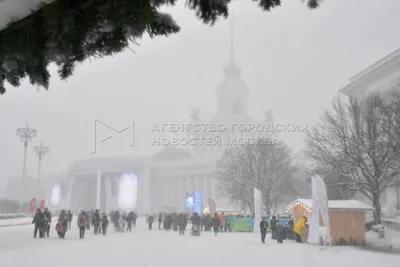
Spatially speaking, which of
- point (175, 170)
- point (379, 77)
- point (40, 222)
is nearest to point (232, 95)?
point (175, 170)

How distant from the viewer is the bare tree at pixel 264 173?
51312mm

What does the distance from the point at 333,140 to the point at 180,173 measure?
278ft

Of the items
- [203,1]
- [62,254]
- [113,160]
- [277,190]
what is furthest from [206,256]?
[113,160]

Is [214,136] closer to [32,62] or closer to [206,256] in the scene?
[206,256]

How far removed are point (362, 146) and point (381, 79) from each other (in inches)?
1017

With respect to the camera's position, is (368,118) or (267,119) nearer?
(368,118)

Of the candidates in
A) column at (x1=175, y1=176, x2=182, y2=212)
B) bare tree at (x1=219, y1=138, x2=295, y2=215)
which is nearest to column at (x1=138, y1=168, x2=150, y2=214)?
column at (x1=175, y1=176, x2=182, y2=212)

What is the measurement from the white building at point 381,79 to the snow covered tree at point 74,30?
45.5 m

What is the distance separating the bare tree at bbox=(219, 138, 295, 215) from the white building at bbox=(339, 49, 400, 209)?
10.1 m

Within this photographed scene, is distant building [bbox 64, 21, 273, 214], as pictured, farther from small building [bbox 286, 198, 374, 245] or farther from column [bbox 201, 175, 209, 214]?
small building [bbox 286, 198, 374, 245]

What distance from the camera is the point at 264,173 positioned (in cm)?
5206

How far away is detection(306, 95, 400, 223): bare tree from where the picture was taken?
30.2 meters

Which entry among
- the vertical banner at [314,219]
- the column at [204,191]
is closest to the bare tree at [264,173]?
the vertical banner at [314,219]

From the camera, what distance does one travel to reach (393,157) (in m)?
30.0
